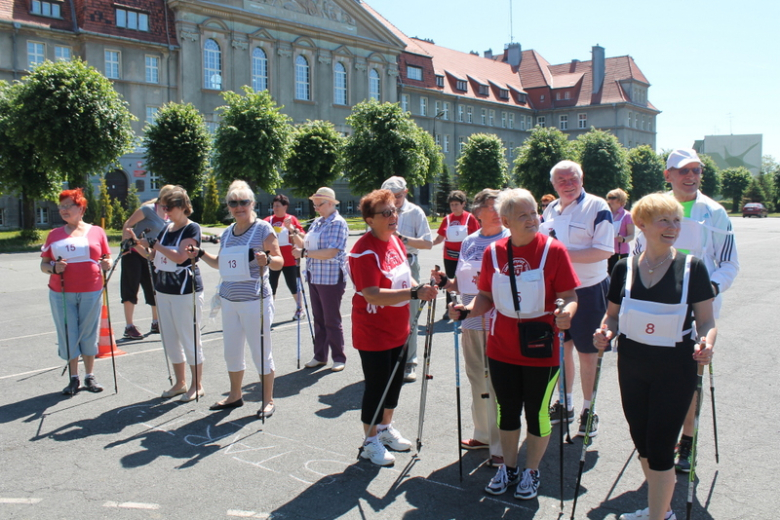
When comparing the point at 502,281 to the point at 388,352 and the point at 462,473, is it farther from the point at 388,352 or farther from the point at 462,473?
the point at 462,473

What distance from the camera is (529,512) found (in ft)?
13.0

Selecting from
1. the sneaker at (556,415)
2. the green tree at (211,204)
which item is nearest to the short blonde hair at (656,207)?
the sneaker at (556,415)

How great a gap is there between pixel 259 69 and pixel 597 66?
50.4m

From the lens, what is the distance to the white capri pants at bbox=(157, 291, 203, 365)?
6.26m

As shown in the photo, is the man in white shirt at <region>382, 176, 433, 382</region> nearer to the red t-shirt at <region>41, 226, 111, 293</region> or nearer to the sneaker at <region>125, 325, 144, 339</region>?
the red t-shirt at <region>41, 226, 111, 293</region>

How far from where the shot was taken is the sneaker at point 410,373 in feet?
22.2

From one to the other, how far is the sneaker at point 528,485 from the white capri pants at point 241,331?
8.49ft

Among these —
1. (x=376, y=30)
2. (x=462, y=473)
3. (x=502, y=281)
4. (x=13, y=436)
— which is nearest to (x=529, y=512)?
(x=462, y=473)

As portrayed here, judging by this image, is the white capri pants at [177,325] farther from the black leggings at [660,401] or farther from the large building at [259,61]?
the large building at [259,61]

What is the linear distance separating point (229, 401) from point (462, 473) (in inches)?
96.9

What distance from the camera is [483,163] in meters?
54.5

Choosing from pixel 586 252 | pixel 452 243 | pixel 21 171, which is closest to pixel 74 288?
pixel 586 252

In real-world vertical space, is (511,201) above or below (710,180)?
below

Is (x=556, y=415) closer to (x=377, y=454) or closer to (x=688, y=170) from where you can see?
(x=377, y=454)
